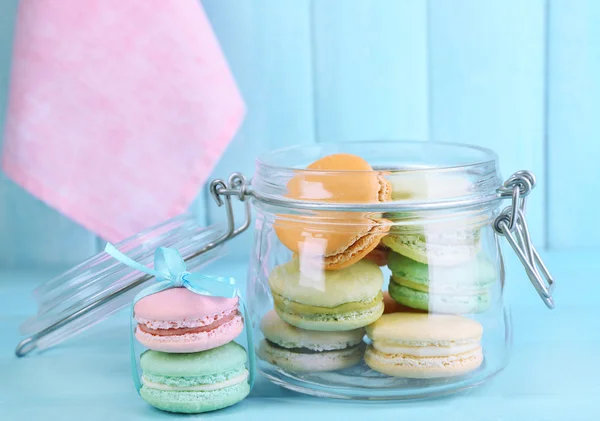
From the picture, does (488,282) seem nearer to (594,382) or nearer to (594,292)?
(594,382)

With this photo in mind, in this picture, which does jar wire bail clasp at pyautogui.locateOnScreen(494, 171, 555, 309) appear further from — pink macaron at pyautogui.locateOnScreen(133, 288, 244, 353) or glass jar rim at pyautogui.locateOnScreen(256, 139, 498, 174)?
pink macaron at pyautogui.locateOnScreen(133, 288, 244, 353)

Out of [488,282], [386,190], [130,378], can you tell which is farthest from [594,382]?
[130,378]

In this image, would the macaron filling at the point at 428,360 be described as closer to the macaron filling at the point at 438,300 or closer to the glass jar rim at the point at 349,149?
the macaron filling at the point at 438,300

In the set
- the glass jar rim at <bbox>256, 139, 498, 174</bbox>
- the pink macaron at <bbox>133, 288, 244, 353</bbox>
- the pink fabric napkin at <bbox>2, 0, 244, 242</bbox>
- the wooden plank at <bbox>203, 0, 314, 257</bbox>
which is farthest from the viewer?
the wooden plank at <bbox>203, 0, 314, 257</bbox>

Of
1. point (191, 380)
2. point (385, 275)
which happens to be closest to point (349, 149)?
point (385, 275)

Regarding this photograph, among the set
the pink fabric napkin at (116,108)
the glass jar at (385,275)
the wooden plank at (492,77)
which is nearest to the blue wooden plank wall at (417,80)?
the wooden plank at (492,77)

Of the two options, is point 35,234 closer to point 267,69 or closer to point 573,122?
point 267,69

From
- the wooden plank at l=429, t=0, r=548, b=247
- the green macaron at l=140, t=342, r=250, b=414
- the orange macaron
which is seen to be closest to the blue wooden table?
the green macaron at l=140, t=342, r=250, b=414
